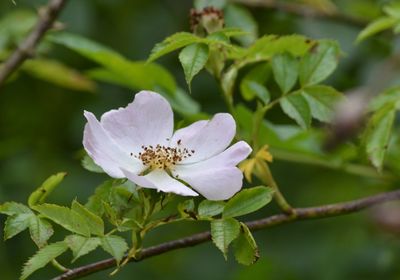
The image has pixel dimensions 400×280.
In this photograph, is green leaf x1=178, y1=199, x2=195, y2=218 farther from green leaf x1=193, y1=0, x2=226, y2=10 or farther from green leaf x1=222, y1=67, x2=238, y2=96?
green leaf x1=193, y1=0, x2=226, y2=10

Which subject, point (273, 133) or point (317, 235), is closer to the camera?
point (273, 133)

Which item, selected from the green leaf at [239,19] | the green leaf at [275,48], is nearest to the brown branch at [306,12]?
the green leaf at [239,19]

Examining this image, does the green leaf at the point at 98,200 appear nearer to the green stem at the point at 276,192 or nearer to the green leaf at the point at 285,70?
the green stem at the point at 276,192

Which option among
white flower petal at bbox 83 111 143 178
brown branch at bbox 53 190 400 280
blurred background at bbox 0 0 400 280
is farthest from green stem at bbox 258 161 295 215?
blurred background at bbox 0 0 400 280

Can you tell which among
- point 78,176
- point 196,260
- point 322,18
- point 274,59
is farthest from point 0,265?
point 274,59

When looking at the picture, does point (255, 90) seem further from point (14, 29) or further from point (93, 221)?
point (14, 29)

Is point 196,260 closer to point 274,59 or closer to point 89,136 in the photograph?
point 274,59
